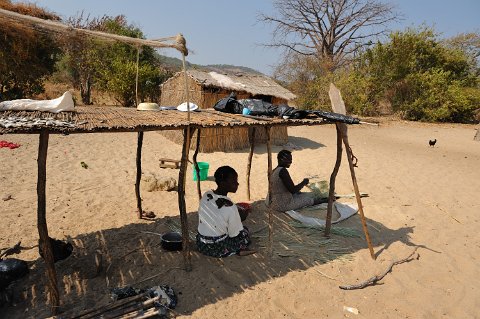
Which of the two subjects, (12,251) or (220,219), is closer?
(12,251)

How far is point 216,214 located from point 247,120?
1232 millimetres

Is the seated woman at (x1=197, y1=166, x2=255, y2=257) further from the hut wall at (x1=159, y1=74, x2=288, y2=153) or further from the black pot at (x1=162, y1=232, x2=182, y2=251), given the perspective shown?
the hut wall at (x1=159, y1=74, x2=288, y2=153)

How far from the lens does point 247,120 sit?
4.13 metres

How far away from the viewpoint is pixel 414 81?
19.5 metres

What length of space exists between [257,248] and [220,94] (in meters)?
7.02

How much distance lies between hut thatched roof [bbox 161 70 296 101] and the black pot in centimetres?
657

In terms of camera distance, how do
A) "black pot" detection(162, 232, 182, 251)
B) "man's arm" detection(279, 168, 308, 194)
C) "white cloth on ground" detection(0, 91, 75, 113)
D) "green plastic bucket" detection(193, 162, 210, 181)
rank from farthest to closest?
1. "green plastic bucket" detection(193, 162, 210, 181)
2. "man's arm" detection(279, 168, 308, 194)
3. "black pot" detection(162, 232, 182, 251)
4. "white cloth on ground" detection(0, 91, 75, 113)

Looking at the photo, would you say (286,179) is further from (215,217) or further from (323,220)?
(215,217)

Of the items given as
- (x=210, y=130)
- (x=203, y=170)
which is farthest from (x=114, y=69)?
(x=203, y=170)

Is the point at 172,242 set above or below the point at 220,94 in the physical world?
below

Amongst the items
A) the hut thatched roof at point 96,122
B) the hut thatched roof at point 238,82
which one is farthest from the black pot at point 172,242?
the hut thatched roof at point 238,82

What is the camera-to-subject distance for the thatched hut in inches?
413

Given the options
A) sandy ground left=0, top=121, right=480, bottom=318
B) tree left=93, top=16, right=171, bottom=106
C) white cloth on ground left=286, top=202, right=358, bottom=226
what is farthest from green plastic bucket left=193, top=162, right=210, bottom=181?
tree left=93, top=16, right=171, bottom=106

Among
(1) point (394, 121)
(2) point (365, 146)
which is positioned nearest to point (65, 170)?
(2) point (365, 146)
